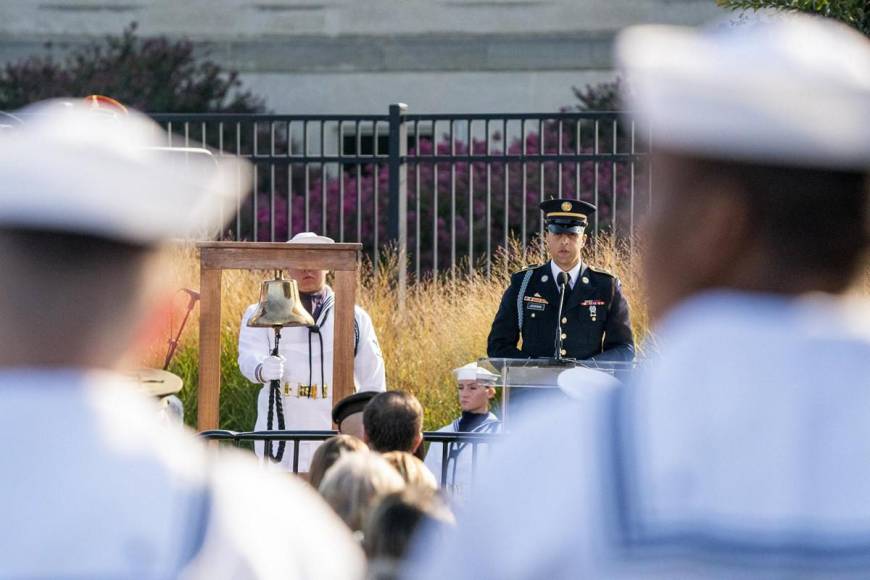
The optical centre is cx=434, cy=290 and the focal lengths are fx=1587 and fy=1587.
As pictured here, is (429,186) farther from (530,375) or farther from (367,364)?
(530,375)

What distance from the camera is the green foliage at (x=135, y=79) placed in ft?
55.6

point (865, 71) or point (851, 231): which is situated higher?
point (865, 71)

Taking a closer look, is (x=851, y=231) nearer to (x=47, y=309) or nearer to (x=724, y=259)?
(x=724, y=259)

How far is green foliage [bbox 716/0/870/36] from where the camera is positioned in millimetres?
9195

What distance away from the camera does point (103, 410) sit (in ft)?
4.67

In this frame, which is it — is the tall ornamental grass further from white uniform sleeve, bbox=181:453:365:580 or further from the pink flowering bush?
white uniform sleeve, bbox=181:453:365:580

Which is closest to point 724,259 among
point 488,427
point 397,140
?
point 488,427

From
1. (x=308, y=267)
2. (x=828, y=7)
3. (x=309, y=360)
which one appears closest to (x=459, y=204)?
(x=828, y=7)

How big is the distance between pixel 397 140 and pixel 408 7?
750cm

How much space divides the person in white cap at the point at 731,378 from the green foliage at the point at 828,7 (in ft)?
26.0

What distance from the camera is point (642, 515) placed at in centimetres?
135

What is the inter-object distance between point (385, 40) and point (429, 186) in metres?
4.93

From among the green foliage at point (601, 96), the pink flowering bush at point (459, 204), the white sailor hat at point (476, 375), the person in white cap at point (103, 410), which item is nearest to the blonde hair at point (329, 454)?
the person in white cap at point (103, 410)

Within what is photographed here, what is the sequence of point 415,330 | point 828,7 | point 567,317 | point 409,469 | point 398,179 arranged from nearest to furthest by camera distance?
1. point 409,469
2. point 567,317
3. point 828,7
4. point 415,330
5. point 398,179
